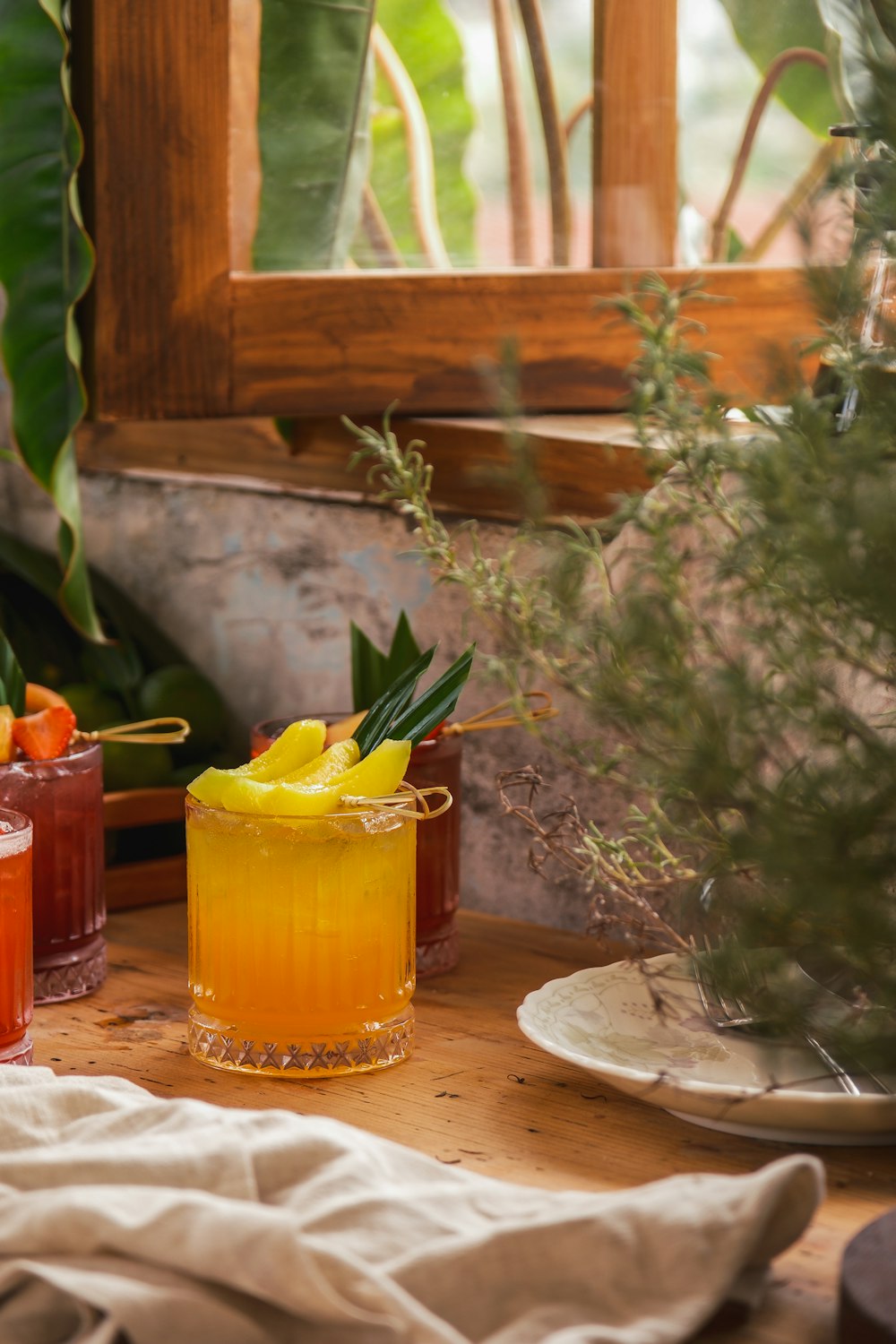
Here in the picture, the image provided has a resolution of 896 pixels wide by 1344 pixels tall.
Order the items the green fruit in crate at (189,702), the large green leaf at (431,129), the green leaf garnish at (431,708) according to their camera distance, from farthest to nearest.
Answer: the green fruit in crate at (189,702) < the large green leaf at (431,129) < the green leaf garnish at (431,708)

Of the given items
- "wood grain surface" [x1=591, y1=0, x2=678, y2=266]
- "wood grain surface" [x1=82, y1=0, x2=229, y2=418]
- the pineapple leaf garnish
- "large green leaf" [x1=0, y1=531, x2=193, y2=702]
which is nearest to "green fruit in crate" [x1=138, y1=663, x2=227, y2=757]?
"large green leaf" [x1=0, y1=531, x2=193, y2=702]

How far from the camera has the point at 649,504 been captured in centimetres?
95

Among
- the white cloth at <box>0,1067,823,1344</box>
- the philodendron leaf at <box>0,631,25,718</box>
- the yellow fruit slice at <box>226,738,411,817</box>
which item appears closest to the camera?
the white cloth at <box>0,1067,823,1344</box>

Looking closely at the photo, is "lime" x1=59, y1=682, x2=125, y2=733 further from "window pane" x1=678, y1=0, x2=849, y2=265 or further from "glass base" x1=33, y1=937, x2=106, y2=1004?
"window pane" x1=678, y1=0, x2=849, y2=265

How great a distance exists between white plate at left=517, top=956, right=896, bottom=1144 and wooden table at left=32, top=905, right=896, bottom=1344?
0.06 feet

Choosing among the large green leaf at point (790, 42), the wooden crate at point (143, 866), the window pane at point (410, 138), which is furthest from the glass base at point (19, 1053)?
the large green leaf at point (790, 42)

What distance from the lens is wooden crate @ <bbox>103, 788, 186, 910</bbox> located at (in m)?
1.34

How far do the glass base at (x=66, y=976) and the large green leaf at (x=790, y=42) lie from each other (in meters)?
0.84

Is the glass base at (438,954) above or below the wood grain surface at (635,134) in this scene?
below

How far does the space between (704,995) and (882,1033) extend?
0.24 metres

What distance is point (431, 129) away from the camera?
135 cm

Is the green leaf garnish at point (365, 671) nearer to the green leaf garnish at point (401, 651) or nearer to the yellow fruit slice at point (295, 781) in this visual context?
the green leaf garnish at point (401, 651)

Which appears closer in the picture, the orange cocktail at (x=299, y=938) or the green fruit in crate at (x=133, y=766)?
the orange cocktail at (x=299, y=938)

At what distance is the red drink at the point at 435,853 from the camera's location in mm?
1154
